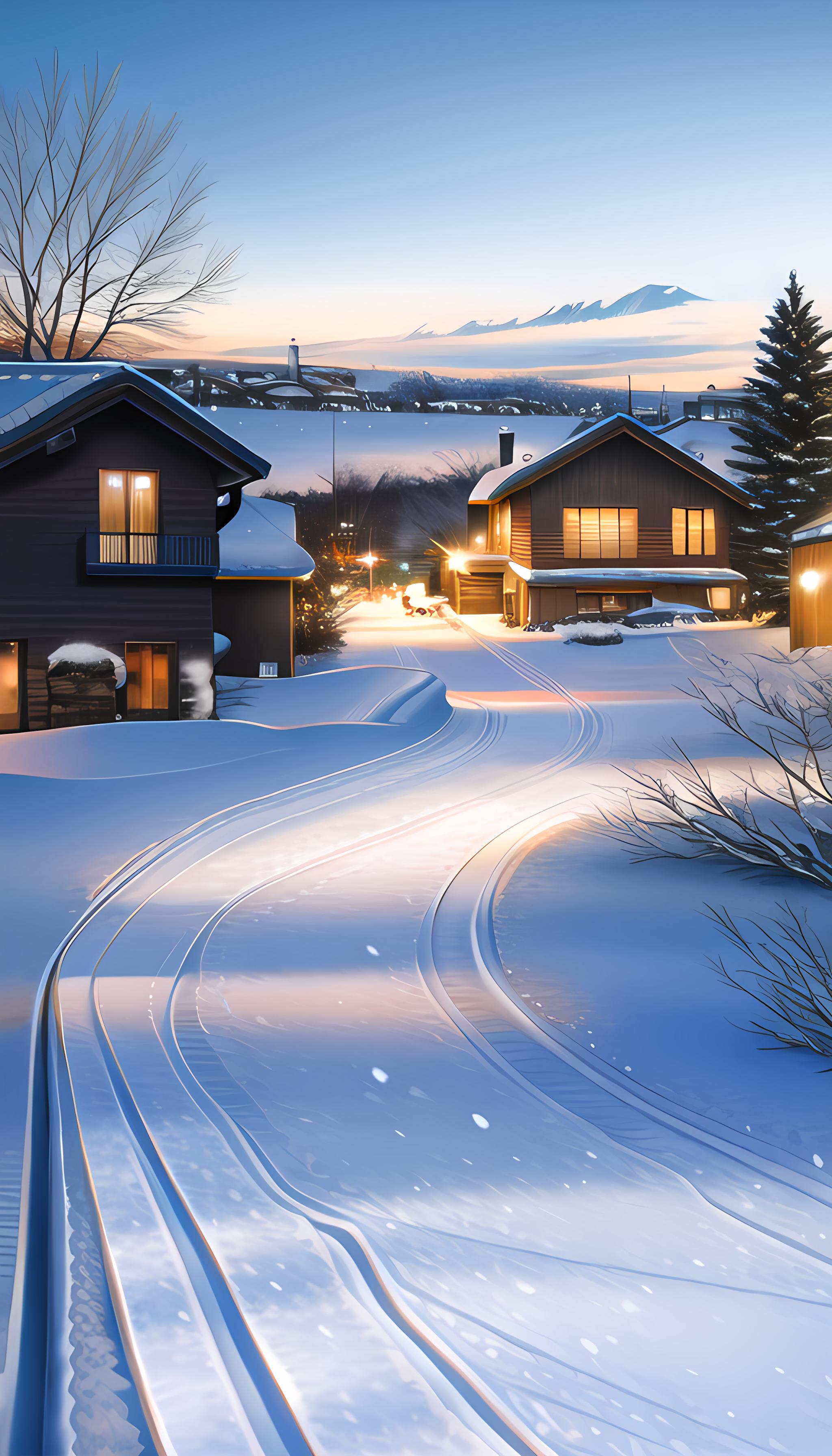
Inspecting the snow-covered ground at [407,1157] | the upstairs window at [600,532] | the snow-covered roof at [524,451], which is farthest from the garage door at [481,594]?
the snow-covered ground at [407,1157]

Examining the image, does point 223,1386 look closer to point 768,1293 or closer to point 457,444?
point 768,1293

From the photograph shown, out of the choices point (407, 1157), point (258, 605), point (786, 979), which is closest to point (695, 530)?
point (258, 605)

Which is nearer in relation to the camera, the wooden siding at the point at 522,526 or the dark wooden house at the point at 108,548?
the dark wooden house at the point at 108,548

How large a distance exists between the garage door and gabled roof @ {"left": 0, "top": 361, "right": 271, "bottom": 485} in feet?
76.2

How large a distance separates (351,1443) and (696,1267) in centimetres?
166

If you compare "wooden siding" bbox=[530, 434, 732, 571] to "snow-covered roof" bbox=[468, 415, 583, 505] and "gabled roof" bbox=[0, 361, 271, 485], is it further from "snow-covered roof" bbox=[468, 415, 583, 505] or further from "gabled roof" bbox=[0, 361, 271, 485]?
"gabled roof" bbox=[0, 361, 271, 485]

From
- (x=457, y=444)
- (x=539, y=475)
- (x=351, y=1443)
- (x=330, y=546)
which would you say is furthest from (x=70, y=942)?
(x=457, y=444)

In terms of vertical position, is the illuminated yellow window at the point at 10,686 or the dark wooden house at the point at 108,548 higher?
the dark wooden house at the point at 108,548

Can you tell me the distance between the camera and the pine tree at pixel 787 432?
121 ft

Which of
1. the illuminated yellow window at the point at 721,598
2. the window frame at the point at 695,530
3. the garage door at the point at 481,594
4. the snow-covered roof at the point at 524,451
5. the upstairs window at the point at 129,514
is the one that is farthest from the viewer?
the snow-covered roof at the point at 524,451

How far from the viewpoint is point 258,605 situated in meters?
28.6

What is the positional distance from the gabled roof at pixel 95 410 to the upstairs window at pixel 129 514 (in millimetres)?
1320

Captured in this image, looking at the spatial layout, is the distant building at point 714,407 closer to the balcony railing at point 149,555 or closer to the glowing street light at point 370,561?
the glowing street light at point 370,561

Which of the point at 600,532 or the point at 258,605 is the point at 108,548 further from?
the point at 600,532
